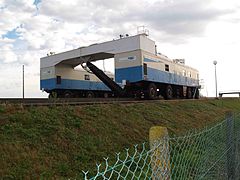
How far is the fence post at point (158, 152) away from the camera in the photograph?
2.62m

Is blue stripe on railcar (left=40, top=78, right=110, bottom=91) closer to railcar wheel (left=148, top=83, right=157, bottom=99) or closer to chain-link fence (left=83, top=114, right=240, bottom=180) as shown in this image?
railcar wheel (left=148, top=83, right=157, bottom=99)

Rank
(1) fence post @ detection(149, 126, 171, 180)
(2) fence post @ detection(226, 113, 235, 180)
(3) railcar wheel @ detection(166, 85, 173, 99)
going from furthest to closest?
1. (3) railcar wheel @ detection(166, 85, 173, 99)
2. (2) fence post @ detection(226, 113, 235, 180)
3. (1) fence post @ detection(149, 126, 171, 180)

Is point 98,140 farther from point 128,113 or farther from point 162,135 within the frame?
point 162,135

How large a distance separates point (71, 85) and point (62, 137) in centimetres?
2001

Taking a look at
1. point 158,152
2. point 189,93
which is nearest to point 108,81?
point 189,93

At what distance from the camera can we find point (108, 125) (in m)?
9.20

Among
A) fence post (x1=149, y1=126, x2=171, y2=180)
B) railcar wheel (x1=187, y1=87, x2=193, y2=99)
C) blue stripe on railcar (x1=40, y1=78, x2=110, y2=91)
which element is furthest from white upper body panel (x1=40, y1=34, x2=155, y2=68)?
fence post (x1=149, y1=126, x2=171, y2=180)

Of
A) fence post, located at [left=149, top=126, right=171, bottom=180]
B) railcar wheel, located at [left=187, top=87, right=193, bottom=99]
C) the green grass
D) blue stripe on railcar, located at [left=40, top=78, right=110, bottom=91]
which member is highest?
blue stripe on railcar, located at [left=40, top=78, right=110, bottom=91]

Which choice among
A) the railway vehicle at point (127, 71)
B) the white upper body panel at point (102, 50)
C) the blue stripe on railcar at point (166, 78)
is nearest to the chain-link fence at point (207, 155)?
the railway vehicle at point (127, 71)

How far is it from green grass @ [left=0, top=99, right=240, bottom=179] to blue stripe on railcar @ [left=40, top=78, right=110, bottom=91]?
15.2 m

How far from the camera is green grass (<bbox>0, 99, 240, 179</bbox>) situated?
5805 mm

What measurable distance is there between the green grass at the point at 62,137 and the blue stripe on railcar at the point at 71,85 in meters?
15.2

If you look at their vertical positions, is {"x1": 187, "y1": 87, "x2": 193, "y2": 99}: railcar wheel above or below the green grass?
above

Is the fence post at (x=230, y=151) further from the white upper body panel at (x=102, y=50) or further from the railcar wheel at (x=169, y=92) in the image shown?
the railcar wheel at (x=169, y=92)
